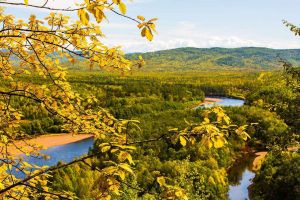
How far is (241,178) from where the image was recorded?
39.1m

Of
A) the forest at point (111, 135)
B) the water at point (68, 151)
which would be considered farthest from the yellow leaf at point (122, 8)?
the water at point (68, 151)

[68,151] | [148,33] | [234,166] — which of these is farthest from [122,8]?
[68,151]

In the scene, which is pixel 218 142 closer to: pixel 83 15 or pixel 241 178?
pixel 83 15

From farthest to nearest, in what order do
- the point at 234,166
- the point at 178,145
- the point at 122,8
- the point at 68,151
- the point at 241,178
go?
the point at 68,151 → the point at 234,166 → the point at 178,145 → the point at 241,178 → the point at 122,8

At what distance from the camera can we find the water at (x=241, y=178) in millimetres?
33409

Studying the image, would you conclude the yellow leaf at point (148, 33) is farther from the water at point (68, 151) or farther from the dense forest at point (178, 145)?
the water at point (68, 151)

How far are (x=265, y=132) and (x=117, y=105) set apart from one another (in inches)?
1491

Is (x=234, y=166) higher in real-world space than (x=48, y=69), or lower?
lower

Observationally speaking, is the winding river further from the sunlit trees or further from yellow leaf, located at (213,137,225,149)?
yellow leaf, located at (213,137,225,149)

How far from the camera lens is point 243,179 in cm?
3878

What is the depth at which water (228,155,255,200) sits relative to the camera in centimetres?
3341

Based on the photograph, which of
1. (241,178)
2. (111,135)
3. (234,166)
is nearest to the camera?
(111,135)

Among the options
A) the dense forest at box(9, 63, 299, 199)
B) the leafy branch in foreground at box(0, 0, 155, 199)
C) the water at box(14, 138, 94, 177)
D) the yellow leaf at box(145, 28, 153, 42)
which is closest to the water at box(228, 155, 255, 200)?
the dense forest at box(9, 63, 299, 199)

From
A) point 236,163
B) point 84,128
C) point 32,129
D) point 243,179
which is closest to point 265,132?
point 236,163
